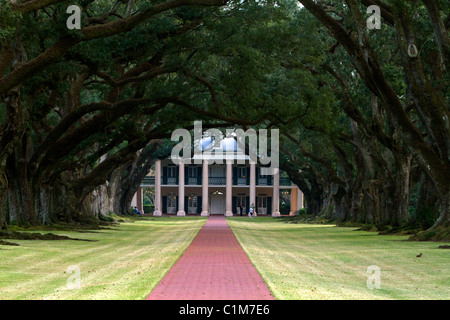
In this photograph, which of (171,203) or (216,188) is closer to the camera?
(216,188)

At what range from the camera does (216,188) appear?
280ft

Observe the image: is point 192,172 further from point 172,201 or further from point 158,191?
point 158,191

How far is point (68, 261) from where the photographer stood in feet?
61.1

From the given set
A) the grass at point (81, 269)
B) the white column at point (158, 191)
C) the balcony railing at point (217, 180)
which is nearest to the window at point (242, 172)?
the balcony railing at point (217, 180)

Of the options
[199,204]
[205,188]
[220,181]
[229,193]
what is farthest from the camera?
[199,204]

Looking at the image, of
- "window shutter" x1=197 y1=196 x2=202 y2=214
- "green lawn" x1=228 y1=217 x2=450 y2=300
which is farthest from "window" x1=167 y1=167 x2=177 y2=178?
"green lawn" x1=228 y1=217 x2=450 y2=300

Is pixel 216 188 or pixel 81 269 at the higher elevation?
pixel 216 188

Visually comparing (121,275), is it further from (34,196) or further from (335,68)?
(335,68)

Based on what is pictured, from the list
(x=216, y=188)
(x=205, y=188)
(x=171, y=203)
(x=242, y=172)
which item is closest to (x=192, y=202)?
(x=171, y=203)

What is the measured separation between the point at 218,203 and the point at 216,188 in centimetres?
188

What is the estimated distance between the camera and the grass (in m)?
11.6

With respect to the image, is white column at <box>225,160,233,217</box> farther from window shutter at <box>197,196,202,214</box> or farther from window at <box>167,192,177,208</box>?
window at <box>167,192,177,208</box>

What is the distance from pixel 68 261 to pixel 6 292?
6791mm

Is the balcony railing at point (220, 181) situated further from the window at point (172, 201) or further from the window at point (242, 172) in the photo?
the window at point (172, 201)
